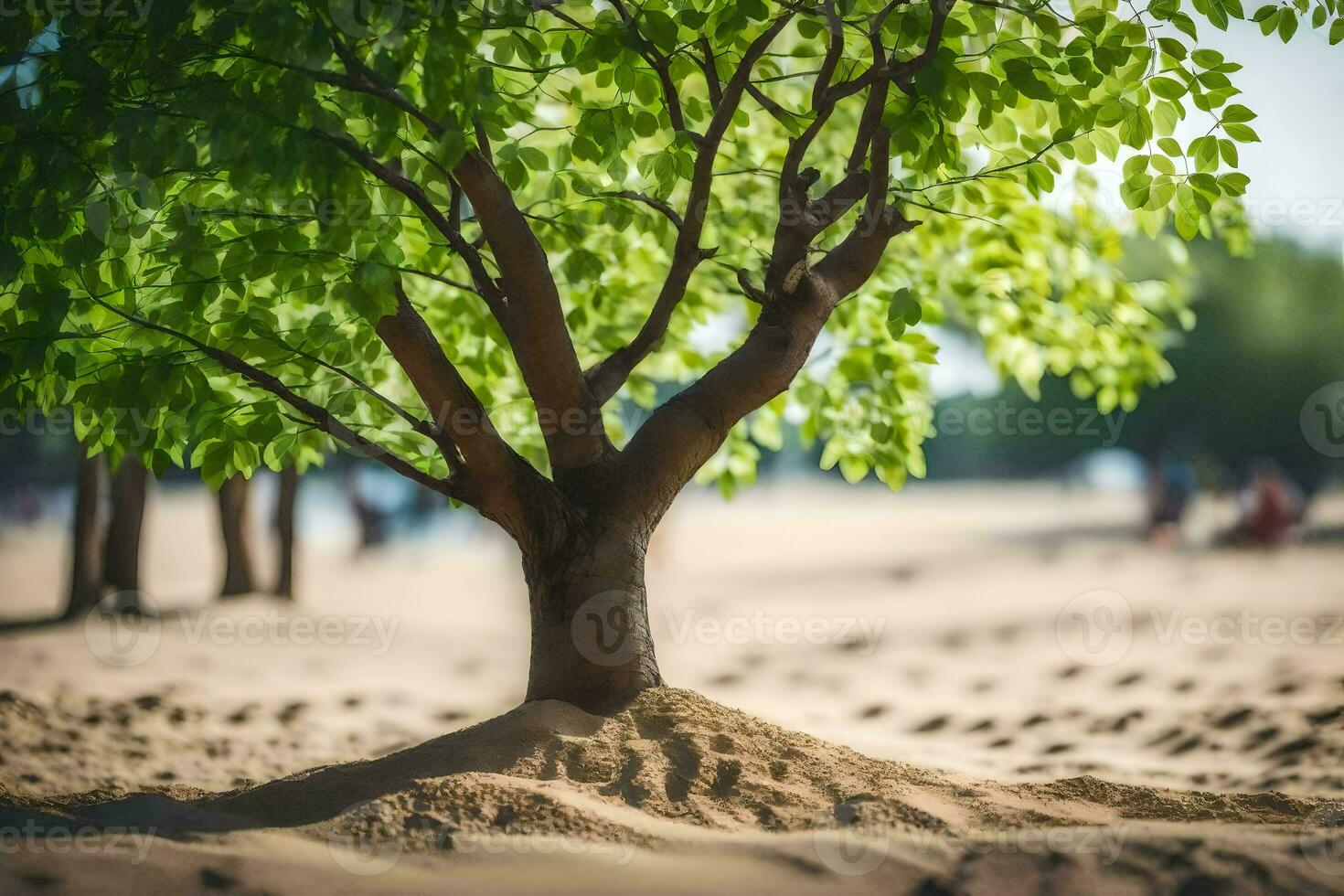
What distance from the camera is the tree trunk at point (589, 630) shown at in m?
5.02

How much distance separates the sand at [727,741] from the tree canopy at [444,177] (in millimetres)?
1438

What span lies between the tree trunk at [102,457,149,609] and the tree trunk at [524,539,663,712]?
1044cm

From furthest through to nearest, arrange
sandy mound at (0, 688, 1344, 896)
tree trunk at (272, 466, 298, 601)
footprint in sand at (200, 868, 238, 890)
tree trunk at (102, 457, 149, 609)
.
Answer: tree trunk at (272, 466, 298, 601), tree trunk at (102, 457, 149, 609), sandy mound at (0, 688, 1344, 896), footprint in sand at (200, 868, 238, 890)

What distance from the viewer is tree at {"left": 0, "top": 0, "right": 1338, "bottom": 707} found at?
3816mm

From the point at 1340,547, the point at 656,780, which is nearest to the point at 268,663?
the point at 656,780

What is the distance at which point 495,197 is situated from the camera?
15.5 feet

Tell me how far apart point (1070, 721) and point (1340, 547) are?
1840 cm

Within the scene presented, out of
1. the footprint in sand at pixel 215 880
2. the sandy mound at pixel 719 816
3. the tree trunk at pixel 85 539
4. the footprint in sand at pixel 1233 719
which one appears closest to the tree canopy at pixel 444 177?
the sandy mound at pixel 719 816

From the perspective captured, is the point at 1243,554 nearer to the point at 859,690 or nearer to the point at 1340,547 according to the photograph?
the point at 1340,547

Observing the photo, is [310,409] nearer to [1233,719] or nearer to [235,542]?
[1233,719]

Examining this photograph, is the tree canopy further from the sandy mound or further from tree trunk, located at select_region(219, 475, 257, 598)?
tree trunk, located at select_region(219, 475, 257, 598)

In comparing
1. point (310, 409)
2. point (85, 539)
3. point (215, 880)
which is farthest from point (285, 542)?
A: point (215, 880)

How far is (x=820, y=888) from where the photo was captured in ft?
11.0

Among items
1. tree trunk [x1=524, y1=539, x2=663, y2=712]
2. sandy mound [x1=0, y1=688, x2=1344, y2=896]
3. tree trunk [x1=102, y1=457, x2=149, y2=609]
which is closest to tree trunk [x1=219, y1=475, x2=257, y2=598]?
tree trunk [x1=102, y1=457, x2=149, y2=609]
